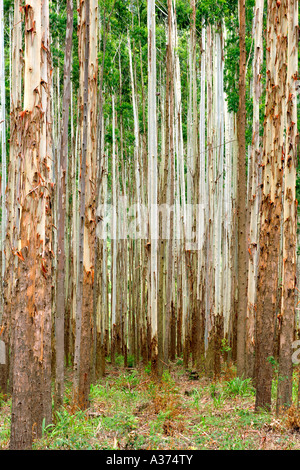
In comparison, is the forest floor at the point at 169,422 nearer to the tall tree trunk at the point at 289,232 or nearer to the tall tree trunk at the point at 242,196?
the tall tree trunk at the point at 289,232

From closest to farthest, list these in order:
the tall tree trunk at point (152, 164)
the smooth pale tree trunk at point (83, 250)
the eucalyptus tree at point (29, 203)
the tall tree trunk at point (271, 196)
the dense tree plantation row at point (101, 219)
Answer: the eucalyptus tree at point (29, 203), the dense tree plantation row at point (101, 219), the tall tree trunk at point (271, 196), the smooth pale tree trunk at point (83, 250), the tall tree trunk at point (152, 164)

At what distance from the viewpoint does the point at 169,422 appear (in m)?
5.50

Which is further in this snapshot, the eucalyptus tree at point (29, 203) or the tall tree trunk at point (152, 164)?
the tall tree trunk at point (152, 164)

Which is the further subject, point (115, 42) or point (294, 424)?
point (115, 42)

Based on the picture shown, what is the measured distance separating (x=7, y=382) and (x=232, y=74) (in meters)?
7.58

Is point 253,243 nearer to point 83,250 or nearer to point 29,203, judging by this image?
point 83,250

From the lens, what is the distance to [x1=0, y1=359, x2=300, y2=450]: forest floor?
4.62 m

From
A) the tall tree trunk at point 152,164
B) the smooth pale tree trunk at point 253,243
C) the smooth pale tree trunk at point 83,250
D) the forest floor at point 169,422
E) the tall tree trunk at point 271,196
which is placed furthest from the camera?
the tall tree trunk at point 152,164

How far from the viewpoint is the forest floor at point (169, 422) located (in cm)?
462

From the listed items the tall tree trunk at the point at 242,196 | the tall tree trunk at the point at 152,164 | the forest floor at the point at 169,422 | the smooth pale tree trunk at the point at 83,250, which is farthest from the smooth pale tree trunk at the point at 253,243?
the smooth pale tree trunk at the point at 83,250

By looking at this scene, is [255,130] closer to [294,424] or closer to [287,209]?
[287,209]

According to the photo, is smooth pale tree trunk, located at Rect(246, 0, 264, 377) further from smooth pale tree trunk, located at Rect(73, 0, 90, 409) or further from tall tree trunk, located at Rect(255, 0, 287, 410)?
smooth pale tree trunk, located at Rect(73, 0, 90, 409)

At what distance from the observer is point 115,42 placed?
12852 mm
